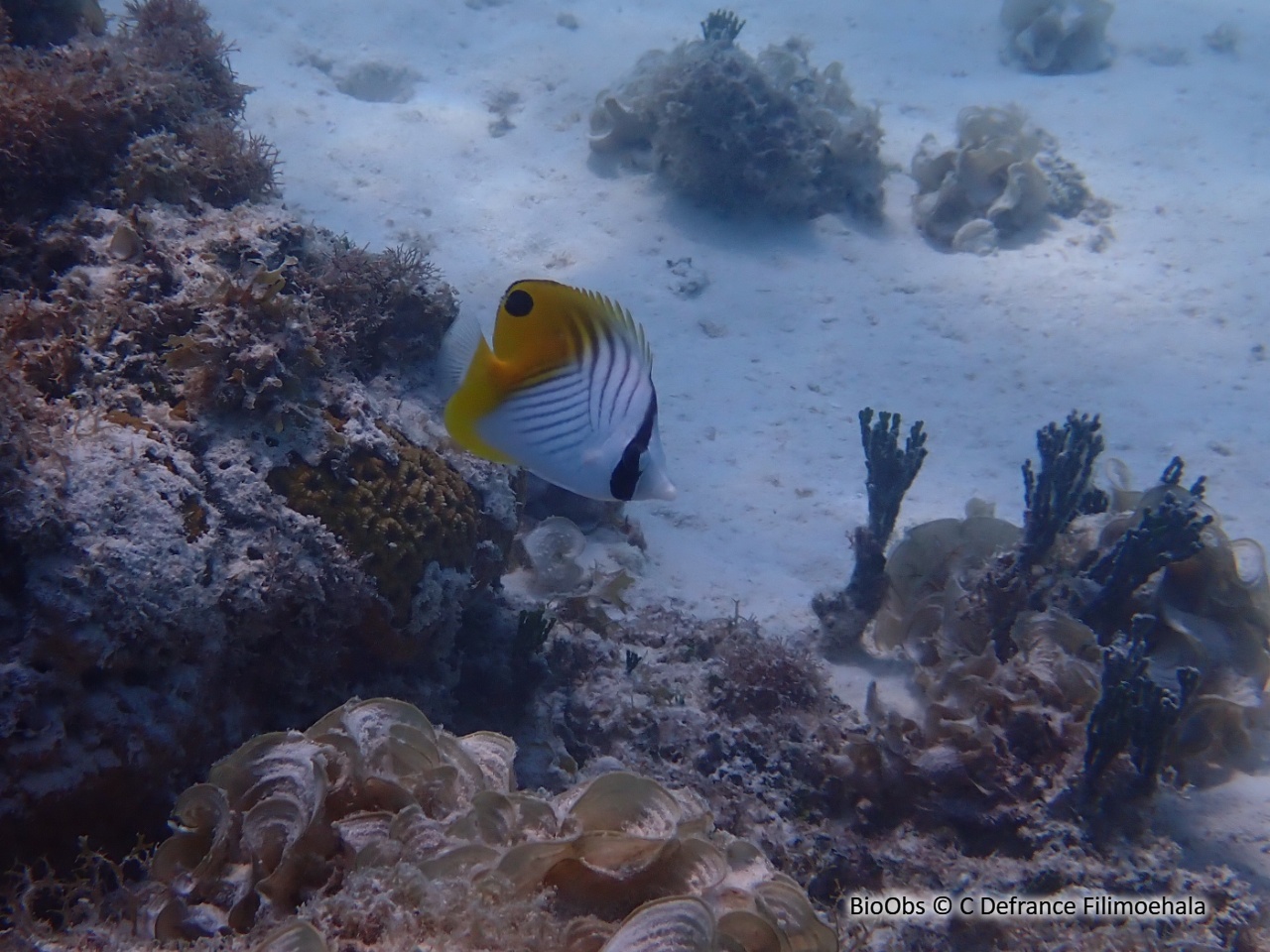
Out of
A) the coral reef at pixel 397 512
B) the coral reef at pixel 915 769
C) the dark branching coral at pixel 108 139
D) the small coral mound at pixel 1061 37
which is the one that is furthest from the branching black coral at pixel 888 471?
the small coral mound at pixel 1061 37

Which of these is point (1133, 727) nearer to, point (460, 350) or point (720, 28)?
point (460, 350)

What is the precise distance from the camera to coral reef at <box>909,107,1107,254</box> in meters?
8.54

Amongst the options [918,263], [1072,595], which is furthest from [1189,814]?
[918,263]

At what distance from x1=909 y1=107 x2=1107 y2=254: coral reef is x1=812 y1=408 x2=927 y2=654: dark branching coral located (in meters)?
4.88

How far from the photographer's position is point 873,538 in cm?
459

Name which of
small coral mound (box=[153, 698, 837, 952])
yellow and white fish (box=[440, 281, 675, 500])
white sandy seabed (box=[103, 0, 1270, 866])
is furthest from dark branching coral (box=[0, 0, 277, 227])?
yellow and white fish (box=[440, 281, 675, 500])

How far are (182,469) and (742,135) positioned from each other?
752 centimetres

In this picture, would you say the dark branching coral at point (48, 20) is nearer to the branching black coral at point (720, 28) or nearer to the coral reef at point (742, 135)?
the coral reef at point (742, 135)

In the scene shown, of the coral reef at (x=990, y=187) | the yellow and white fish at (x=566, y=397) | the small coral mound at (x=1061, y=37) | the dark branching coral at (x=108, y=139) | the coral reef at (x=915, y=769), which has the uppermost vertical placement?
the small coral mound at (x=1061, y=37)

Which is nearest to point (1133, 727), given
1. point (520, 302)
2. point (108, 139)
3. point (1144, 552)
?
point (1144, 552)

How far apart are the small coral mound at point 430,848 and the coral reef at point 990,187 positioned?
8233 millimetres

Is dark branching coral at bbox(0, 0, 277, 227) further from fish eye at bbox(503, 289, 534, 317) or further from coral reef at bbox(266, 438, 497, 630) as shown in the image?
fish eye at bbox(503, 289, 534, 317)

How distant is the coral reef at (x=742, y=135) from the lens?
8383 millimetres

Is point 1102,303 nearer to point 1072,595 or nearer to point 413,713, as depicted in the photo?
point 1072,595
